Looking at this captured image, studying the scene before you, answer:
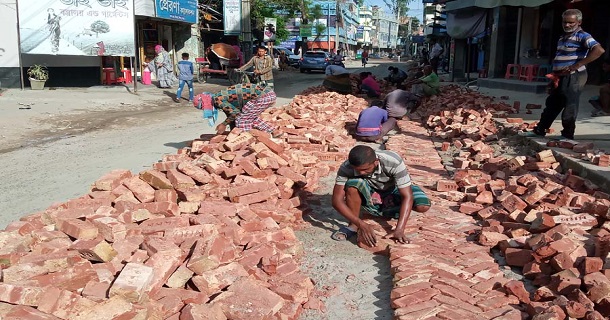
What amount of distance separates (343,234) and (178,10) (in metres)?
17.2

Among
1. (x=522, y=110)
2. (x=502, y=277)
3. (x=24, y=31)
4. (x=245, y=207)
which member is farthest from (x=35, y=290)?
(x=24, y=31)

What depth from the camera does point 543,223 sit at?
3578 millimetres

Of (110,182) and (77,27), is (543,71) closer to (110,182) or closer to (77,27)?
(110,182)

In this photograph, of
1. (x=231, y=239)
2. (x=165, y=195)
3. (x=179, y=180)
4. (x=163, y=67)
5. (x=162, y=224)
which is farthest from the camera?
(x=163, y=67)

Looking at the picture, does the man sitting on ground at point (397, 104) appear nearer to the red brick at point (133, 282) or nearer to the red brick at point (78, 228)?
the red brick at point (78, 228)

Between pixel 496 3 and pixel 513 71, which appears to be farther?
pixel 513 71

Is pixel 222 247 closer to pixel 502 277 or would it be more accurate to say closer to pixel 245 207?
pixel 245 207

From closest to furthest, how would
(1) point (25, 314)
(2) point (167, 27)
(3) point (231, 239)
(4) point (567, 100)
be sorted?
1. (1) point (25, 314)
2. (3) point (231, 239)
3. (4) point (567, 100)
4. (2) point (167, 27)

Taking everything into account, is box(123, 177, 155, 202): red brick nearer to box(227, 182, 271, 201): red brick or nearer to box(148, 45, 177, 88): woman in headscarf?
box(227, 182, 271, 201): red brick

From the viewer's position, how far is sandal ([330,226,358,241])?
4102 mm

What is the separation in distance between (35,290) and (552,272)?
290 cm

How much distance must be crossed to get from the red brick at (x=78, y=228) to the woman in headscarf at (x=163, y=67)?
12937 mm

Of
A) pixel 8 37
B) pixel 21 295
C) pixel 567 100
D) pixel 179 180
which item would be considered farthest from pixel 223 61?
pixel 21 295

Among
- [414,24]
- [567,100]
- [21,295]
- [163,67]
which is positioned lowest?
[21,295]
